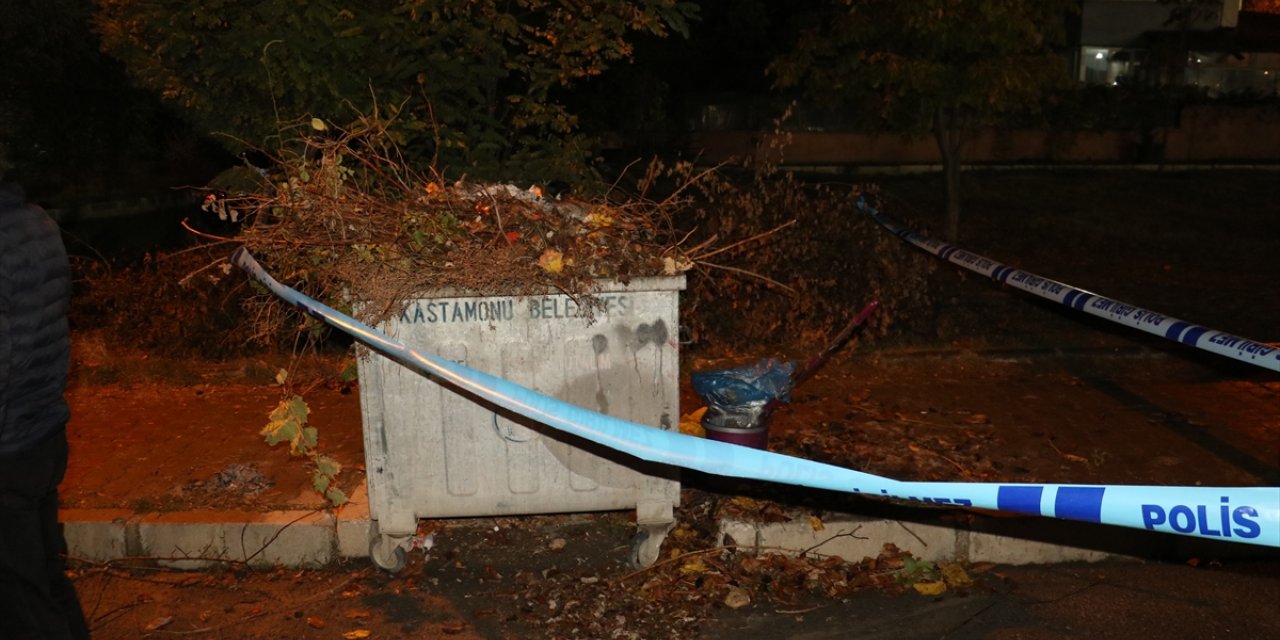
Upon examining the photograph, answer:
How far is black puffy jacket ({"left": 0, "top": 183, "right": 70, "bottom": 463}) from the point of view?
331 centimetres

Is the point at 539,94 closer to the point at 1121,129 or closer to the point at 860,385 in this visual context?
the point at 860,385

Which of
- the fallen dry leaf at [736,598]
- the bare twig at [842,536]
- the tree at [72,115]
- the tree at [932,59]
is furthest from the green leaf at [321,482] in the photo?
the tree at [72,115]

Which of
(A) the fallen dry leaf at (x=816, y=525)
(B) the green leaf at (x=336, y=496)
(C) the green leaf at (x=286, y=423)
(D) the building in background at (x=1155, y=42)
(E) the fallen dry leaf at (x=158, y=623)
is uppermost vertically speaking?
(D) the building in background at (x=1155, y=42)

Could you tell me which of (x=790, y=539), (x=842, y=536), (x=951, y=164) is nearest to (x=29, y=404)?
(x=790, y=539)

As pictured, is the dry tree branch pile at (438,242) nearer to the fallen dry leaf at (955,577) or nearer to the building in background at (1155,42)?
the fallen dry leaf at (955,577)

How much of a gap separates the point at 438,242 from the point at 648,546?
1.70m

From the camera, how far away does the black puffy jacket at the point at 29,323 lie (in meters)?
3.31

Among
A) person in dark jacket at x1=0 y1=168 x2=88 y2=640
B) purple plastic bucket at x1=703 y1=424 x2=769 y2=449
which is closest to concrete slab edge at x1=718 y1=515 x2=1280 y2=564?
purple plastic bucket at x1=703 y1=424 x2=769 y2=449

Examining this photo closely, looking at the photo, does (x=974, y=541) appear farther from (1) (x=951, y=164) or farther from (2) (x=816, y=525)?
(1) (x=951, y=164)

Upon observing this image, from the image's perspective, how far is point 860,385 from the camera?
740cm

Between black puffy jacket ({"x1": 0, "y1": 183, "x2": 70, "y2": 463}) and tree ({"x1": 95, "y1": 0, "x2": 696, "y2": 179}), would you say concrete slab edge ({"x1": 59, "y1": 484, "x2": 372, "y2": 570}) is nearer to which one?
black puffy jacket ({"x1": 0, "y1": 183, "x2": 70, "y2": 463})

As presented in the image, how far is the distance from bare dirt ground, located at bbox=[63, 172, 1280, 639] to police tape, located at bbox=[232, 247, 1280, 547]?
98 cm

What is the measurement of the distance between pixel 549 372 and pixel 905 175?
68.0ft

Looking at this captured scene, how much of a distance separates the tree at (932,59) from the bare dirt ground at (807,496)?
98.2 inches
